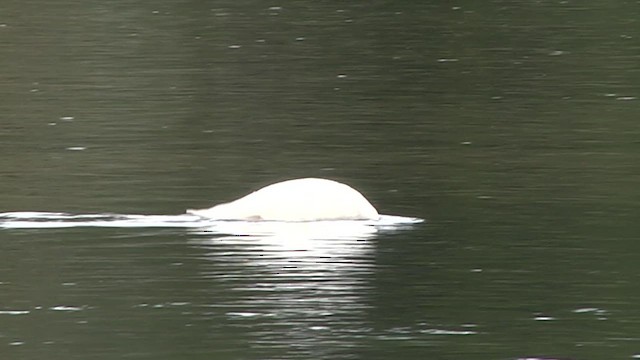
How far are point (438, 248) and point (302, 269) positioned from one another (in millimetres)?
1620

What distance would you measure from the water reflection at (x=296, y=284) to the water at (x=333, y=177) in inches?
1.3

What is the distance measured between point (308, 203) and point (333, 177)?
13.8ft

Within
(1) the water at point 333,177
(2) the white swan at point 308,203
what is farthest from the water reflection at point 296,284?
(2) the white swan at point 308,203

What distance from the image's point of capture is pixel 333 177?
77.7ft

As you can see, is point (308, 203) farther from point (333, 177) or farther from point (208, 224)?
point (333, 177)

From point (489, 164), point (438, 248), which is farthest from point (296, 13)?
point (438, 248)

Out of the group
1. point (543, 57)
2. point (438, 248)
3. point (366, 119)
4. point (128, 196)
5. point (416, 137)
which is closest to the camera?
point (438, 248)

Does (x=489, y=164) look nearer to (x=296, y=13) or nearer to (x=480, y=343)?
(x=480, y=343)

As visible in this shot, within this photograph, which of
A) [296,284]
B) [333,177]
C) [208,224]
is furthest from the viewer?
[333,177]

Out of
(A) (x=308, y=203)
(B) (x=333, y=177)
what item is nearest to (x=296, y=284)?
(A) (x=308, y=203)

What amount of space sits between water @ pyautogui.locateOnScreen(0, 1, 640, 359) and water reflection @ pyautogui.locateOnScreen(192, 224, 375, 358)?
33 mm

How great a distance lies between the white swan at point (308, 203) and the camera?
19.5 meters

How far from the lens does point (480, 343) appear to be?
14.2m

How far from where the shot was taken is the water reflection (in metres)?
14.5
